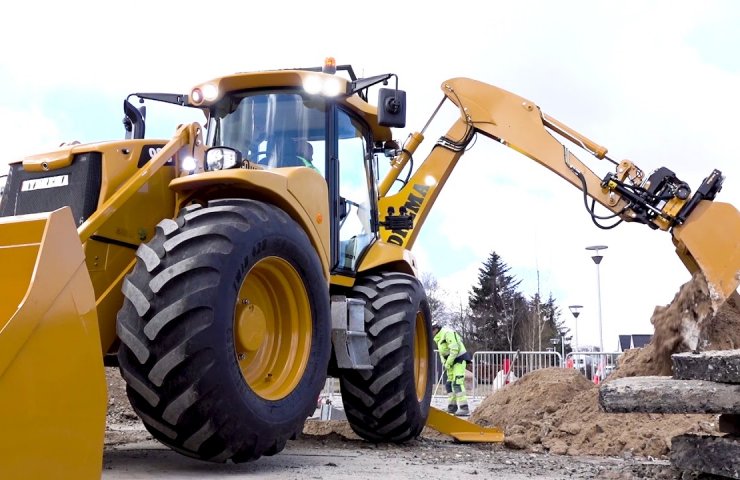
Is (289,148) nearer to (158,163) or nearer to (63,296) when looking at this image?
(158,163)

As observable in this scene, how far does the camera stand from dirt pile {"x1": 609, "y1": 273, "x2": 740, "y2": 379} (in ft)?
26.6

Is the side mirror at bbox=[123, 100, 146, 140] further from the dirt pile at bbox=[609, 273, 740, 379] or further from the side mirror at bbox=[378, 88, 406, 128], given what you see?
the dirt pile at bbox=[609, 273, 740, 379]

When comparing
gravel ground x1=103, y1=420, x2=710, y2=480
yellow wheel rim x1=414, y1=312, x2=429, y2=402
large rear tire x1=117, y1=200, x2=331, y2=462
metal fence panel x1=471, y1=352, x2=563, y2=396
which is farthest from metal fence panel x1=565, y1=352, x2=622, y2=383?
large rear tire x1=117, y1=200, x2=331, y2=462

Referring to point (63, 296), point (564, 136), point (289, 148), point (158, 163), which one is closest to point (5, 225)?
point (63, 296)

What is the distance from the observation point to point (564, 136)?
973 cm

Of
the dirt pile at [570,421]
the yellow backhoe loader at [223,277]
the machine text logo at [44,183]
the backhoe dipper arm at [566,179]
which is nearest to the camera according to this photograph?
the yellow backhoe loader at [223,277]

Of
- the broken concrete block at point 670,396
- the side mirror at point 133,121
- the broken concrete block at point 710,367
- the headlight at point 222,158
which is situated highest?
the side mirror at point 133,121

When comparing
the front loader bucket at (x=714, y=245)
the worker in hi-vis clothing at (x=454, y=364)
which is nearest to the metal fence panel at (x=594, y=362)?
the worker in hi-vis clothing at (x=454, y=364)

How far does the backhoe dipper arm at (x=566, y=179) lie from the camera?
27.4 ft

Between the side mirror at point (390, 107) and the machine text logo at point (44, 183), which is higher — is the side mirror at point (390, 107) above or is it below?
above

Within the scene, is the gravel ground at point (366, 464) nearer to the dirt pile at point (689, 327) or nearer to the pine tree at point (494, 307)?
the dirt pile at point (689, 327)

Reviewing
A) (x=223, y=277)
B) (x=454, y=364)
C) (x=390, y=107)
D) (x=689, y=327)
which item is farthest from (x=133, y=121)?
(x=454, y=364)

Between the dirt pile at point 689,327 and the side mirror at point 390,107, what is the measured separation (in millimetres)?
4069

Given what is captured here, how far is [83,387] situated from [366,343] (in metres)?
3.35
